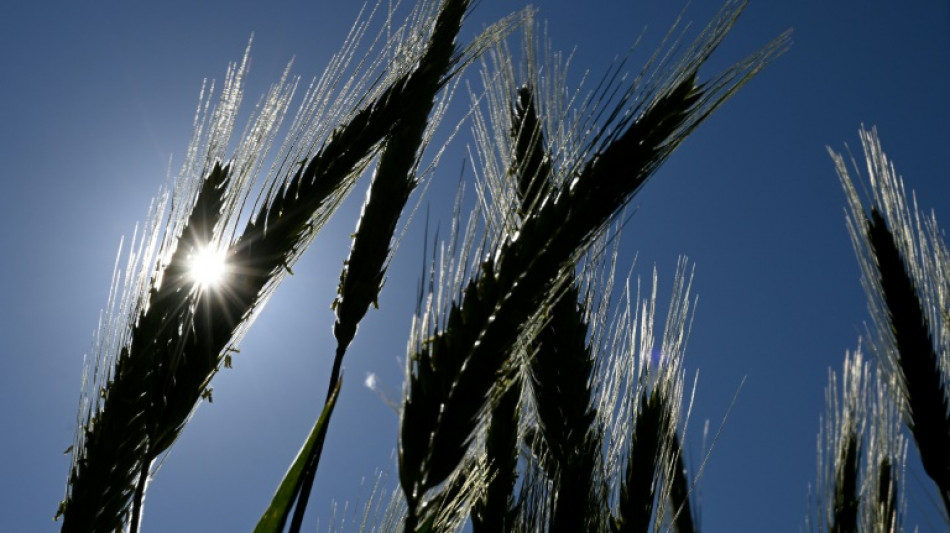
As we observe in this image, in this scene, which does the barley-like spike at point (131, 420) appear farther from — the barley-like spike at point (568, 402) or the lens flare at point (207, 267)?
the barley-like spike at point (568, 402)

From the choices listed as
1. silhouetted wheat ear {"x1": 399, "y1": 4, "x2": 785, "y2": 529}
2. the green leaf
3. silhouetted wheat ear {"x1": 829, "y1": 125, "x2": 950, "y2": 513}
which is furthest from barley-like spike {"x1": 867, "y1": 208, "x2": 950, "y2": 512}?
the green leaf

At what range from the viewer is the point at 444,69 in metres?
1.81

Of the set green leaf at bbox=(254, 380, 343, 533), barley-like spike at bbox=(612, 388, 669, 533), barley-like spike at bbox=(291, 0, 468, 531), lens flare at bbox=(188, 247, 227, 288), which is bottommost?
green leaf at bbox=(254, 380, 343, 533)

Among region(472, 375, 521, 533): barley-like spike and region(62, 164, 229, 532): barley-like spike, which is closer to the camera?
region(62, 164, 229, 532): barley-like spike

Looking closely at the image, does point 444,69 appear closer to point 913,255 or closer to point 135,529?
point 135,529

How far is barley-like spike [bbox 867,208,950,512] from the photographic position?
2154mm

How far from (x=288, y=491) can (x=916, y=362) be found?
1.87 metres

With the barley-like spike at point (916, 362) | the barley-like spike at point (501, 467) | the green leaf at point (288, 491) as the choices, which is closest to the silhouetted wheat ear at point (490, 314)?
the green leaf at point (288, 491)

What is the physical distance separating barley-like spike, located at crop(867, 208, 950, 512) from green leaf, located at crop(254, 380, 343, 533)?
1.74 m

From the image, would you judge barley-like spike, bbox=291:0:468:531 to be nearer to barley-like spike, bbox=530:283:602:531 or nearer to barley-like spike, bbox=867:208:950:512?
barley-like spike, bbox=530:283:602:531

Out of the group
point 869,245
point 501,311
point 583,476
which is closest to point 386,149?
point 501,311

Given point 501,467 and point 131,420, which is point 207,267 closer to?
point 131,420

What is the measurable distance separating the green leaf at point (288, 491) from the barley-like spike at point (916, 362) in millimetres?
1738

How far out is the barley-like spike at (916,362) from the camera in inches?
84.8
